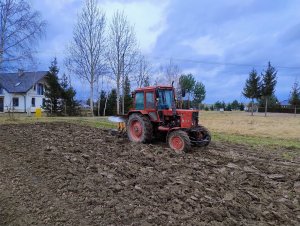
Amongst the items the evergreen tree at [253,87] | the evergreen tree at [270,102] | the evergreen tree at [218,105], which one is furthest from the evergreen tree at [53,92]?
the evergreen tree at [218,105]

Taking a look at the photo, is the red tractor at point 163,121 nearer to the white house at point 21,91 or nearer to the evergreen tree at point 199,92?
the white house at point 21,91

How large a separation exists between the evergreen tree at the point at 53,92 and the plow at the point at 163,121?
84.0 ft

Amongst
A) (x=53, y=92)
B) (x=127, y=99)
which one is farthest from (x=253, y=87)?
(x=53, y=92)

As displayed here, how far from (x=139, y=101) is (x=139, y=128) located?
958mm

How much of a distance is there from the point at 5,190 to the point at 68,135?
23.3 feet

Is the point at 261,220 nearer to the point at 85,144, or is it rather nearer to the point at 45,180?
the point at 45,180

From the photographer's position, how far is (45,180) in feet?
25.5

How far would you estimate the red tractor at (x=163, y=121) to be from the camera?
38.2 ft

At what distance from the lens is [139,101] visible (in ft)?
43.8

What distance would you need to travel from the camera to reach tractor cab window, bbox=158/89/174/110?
12.7m

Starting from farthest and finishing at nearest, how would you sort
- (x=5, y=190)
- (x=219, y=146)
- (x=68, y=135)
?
(x=68, y=135) → (x=219, y=146) → (x=5, y=190)

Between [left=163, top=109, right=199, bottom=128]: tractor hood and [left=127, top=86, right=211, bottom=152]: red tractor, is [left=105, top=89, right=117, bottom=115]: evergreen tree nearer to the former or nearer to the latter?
[left=127, top=86, right=211, bottom=152]: red tractor

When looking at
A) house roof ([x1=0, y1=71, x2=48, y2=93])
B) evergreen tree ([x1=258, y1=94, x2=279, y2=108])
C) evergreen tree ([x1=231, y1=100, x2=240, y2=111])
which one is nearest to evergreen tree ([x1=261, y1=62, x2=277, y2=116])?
evergreen tree ([x1=258, y1=94, x2=279, y2=108])

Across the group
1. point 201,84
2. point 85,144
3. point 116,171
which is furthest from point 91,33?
point 201,84
